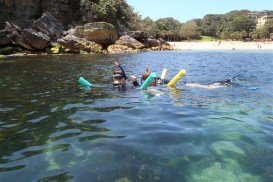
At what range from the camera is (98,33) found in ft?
151

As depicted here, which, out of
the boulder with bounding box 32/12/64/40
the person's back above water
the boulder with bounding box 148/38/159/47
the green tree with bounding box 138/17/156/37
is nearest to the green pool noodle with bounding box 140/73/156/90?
the person's back above water

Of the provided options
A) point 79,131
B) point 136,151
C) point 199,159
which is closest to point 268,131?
point 199,159

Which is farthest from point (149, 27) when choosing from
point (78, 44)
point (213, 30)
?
point (213, 30)

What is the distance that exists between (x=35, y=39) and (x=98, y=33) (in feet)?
33.7

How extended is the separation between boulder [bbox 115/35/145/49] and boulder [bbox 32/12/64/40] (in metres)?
9.29

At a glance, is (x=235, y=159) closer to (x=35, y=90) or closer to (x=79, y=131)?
(x=79, y=131)

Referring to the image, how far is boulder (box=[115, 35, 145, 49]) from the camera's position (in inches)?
1946

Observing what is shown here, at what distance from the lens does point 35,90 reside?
14.5 m

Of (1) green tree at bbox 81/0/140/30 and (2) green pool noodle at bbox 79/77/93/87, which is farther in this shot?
(1) green tree at bbox 81/0/140/30

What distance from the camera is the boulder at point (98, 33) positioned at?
44.6m

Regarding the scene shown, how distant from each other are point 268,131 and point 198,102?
153 inches

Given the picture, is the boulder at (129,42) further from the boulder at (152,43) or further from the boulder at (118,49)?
the boulder at (152,43)

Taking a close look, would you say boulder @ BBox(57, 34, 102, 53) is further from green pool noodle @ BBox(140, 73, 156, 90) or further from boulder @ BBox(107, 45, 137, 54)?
green pool noodle @ BBox(140, 73, 156, 90)

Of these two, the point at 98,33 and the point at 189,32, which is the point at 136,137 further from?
the point at 189,32
